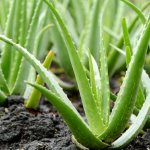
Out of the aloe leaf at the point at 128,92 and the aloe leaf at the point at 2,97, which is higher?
the aloe leaf at the point at 128,92

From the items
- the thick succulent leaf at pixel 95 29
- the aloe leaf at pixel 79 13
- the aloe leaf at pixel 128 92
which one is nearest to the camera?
the aloe leaf at pixel 128 92

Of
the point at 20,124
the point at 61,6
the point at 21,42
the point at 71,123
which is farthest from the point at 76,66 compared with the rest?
the point at 61,6

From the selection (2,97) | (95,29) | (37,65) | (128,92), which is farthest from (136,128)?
(95,29)

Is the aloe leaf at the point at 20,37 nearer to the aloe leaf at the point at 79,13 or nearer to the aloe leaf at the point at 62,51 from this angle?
the aloe leaf at the point at 62,51

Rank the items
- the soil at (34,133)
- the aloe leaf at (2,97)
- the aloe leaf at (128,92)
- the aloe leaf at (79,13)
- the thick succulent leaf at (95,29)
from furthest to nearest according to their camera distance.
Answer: the aloe leaf at (79,13) → the thick succulent leaf at (95,29) → the aloe leaf at (2,97) → the soil at (34,133) → the aloe leaf at (128,92)

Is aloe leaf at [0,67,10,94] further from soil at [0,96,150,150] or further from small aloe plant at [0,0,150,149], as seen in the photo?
small aloe plant at [0,0,150,149]

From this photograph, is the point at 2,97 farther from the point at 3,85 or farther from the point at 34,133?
the point at 34,133

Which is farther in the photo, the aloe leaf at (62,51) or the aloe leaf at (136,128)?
the aloe leaf at (62,51)

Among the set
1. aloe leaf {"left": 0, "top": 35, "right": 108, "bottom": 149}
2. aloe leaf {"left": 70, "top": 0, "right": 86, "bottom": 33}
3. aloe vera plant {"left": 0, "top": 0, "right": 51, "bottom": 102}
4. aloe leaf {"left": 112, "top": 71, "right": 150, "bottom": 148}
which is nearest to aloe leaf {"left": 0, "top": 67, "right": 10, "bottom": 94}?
aloe vera plant {"left": 0, "top": 0, "right": 51, "bottom": 102}

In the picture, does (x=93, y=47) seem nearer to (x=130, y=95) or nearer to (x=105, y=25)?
(x=105, y=25)


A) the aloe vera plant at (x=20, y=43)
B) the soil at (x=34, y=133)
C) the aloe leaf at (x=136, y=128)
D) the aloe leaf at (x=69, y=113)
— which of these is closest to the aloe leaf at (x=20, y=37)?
the aloe vera plant at (x=20, y=43)
